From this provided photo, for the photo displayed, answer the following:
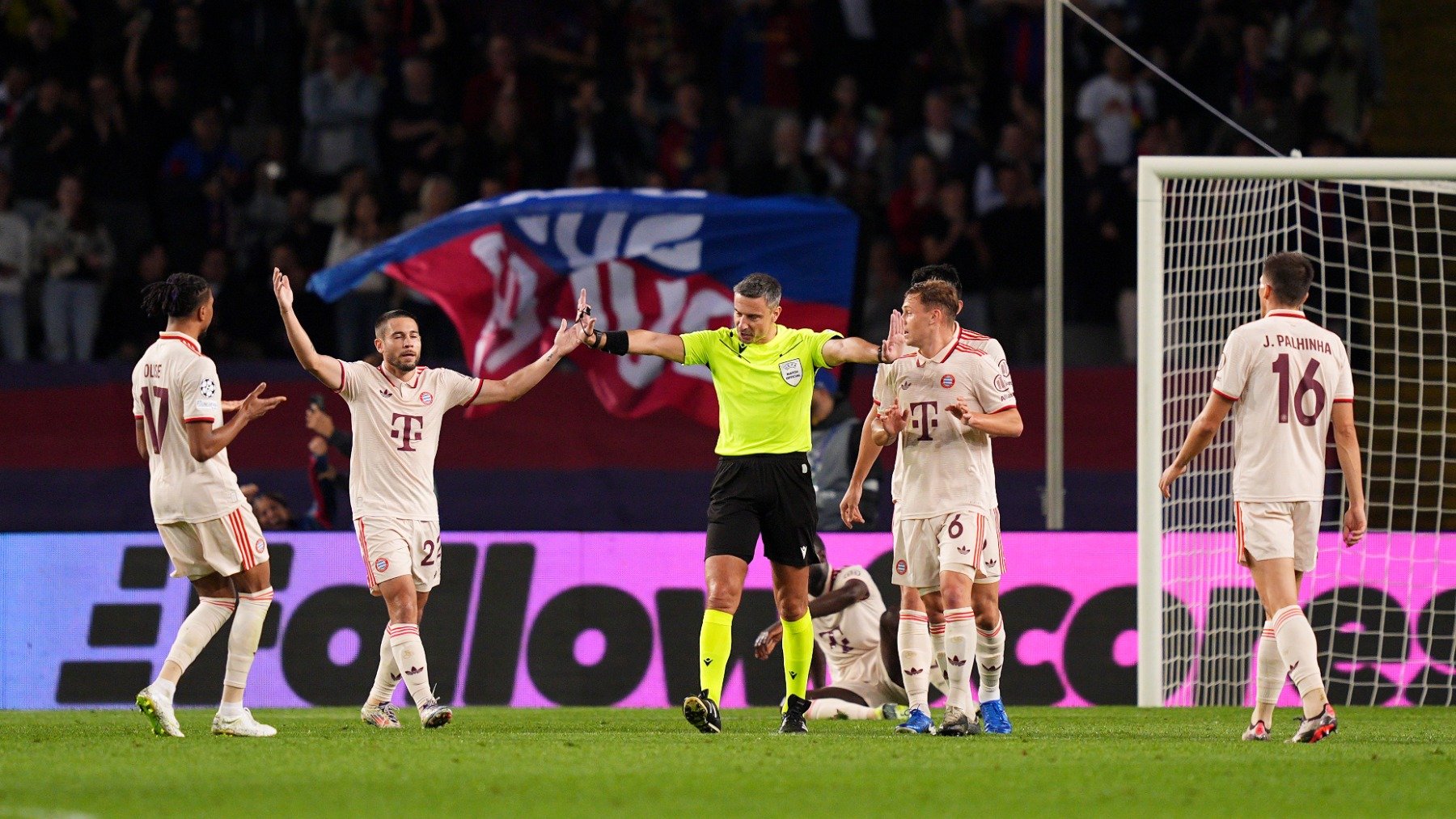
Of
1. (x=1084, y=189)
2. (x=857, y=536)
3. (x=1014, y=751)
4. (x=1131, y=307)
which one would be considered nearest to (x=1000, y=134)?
(x=1084, y=189)

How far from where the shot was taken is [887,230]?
56.0ft

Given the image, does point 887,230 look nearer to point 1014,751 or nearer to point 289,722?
point 289,722

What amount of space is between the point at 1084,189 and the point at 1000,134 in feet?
4.76

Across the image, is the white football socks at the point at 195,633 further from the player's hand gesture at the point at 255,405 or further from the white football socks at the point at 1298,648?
the white football socks at the point at 1298,648

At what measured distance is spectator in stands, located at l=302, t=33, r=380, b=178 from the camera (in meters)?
17.7

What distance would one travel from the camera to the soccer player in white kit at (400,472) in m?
9.73

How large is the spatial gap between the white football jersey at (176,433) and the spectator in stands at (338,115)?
8.75 metres

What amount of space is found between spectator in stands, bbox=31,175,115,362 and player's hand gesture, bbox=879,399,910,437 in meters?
8.58

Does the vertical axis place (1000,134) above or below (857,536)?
above

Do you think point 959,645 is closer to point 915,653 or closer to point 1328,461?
point 915,653

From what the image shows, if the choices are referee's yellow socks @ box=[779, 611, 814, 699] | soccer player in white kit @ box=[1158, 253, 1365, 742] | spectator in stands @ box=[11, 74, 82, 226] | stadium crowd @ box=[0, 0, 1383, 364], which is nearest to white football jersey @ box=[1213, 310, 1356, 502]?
soccer player in white kit @ box=[1158, 253, 1365, 742]

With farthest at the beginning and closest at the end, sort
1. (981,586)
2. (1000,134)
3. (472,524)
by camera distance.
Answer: (1000,134) → (472,524) → (981,586)

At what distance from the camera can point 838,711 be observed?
11.0 m

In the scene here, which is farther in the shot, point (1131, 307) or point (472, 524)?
point (1131, 307)
